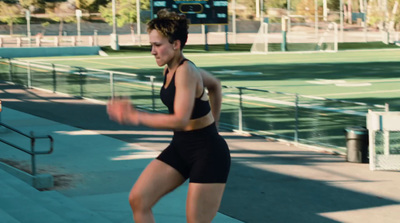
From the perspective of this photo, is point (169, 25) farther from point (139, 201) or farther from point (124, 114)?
point (139, 201)

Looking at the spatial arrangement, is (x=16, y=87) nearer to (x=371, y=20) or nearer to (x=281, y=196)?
(x=281, y=196)

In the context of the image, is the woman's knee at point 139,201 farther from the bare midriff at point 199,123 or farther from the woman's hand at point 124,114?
the woman's hand at point 124,114

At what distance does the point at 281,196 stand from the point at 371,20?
75.4 metres

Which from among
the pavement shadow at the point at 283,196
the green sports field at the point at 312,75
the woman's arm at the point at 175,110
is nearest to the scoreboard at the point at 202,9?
the green sports field at the point at 312,75

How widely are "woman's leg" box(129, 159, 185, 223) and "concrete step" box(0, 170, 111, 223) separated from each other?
2.11 meters

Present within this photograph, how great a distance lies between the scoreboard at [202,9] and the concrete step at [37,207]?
36839 millimetres

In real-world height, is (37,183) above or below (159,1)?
below

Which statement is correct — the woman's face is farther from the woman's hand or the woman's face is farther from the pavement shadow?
the pavement shadow

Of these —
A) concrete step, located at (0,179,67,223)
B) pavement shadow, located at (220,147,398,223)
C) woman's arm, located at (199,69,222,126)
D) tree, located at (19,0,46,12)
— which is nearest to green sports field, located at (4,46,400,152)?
pavement shadow, located at (220,147,398,223)

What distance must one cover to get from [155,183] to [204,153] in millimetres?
423

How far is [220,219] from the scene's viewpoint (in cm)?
810

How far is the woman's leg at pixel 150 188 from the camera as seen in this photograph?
5.05 meters

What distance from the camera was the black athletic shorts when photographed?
498cm

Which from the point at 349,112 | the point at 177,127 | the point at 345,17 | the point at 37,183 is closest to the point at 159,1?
the point at 349,112
